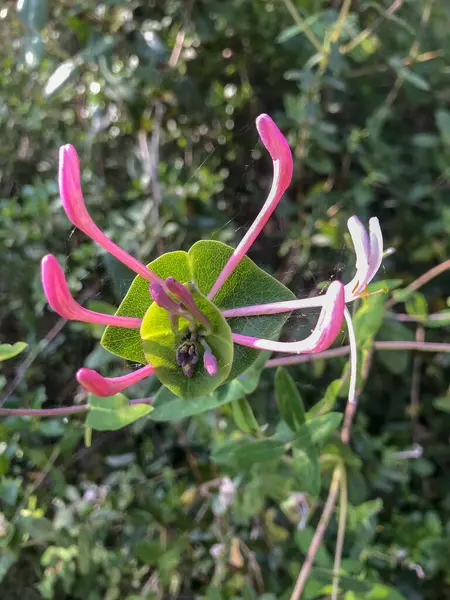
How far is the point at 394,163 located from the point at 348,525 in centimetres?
68

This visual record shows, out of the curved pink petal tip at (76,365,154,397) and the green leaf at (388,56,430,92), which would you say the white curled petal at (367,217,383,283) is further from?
the green leaf at (388,56,430,92)

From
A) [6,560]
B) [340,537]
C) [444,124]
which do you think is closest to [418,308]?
[340,537]

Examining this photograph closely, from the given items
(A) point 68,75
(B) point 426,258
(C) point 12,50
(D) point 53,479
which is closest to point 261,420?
(D) point 53,479

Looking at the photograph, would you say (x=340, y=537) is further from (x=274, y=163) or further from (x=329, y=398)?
(x=274, y=163)

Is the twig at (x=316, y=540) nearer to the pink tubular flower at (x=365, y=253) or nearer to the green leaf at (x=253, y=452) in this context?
the green leaf at (x=253, y=452)

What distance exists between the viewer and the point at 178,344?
40 centimetres

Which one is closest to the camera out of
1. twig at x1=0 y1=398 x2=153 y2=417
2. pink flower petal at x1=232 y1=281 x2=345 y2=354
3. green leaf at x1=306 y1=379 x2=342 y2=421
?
pink flower petal at x1=232 y1=281 x2=345 y2=354

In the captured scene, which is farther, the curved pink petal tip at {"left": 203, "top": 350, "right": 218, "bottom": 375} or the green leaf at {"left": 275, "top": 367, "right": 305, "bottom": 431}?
the green leaf at {"left": 275, "top": 367, "right": 305, "bottom": 431}

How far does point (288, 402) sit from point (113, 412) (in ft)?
0.63

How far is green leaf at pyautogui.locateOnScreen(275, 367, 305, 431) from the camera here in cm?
65

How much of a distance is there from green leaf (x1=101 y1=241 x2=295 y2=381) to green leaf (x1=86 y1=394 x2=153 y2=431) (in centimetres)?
15

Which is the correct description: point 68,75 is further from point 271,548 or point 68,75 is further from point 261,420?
point 271,548

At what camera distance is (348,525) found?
37.0 inches

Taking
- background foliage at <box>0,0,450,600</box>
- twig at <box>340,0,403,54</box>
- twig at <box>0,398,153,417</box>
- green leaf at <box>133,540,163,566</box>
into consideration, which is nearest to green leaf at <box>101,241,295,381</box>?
twig at <box>0,398,153,417</box>
